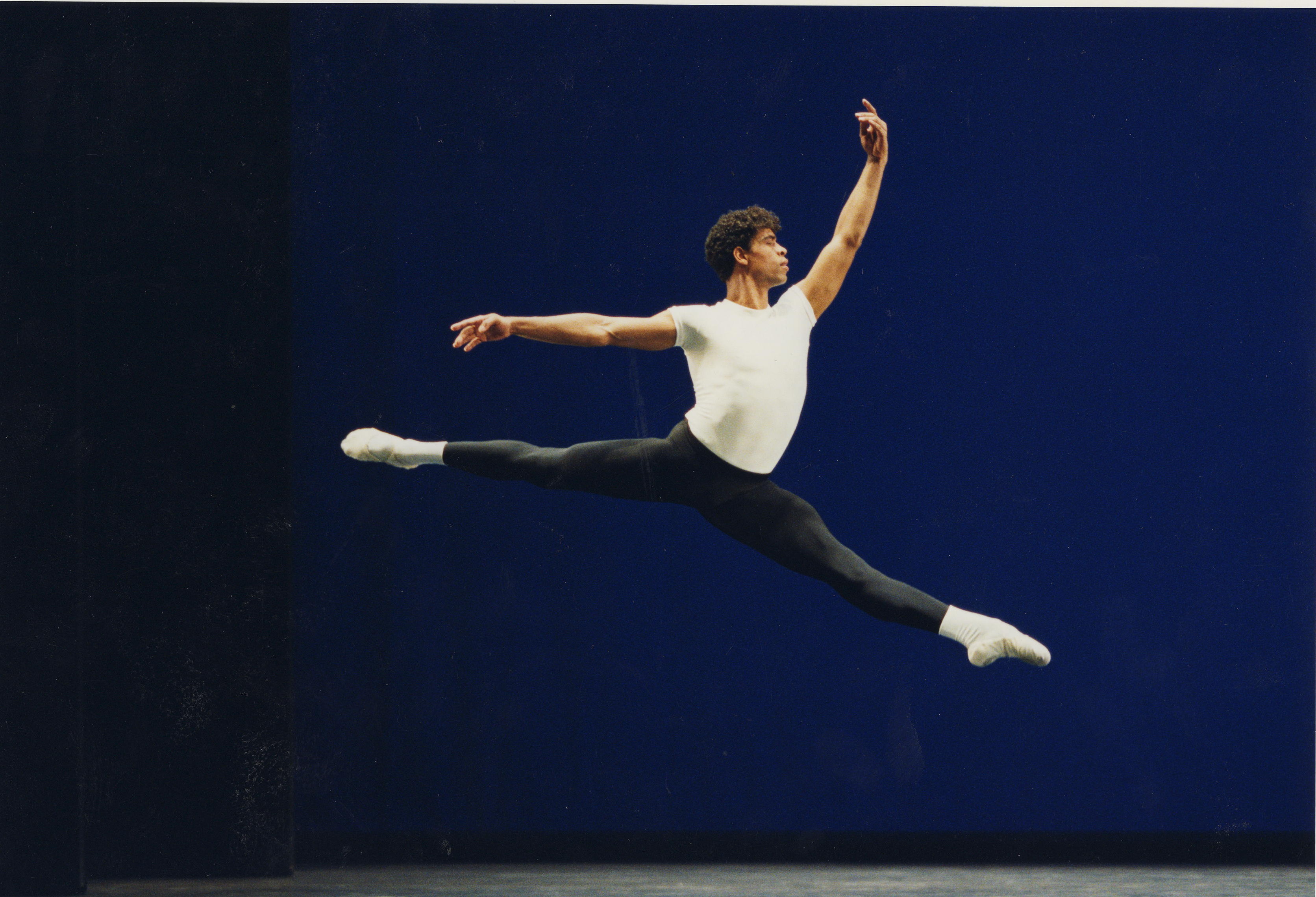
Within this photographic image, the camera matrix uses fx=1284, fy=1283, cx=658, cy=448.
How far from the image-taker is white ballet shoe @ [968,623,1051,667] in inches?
142

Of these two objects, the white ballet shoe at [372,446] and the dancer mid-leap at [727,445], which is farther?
the white ballet shoe at [372,446]

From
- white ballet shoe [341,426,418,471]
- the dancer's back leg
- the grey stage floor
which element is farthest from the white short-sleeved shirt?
the grey stage floor

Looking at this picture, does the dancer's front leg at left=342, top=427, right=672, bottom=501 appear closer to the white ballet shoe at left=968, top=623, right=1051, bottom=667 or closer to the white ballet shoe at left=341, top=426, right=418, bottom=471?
the white ballet shoe at left=341, top=426, right=418, bottom=471

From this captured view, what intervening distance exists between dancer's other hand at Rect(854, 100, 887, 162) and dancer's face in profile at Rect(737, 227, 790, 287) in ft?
1.33

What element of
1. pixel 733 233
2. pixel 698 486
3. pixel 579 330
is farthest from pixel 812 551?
pixel 733 233

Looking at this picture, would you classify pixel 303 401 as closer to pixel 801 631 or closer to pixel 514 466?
pixel 514 466

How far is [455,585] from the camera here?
203 inches

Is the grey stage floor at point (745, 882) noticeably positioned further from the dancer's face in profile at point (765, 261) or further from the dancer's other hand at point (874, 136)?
the dancer's other hand at point (874, 136)

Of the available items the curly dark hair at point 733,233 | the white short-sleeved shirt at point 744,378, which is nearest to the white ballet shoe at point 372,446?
the white short-sleeved shirt at point 744,378

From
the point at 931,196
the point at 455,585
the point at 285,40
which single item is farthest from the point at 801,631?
the point at 285,40

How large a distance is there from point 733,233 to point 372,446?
1397 millimetres

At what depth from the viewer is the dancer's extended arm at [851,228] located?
4082 mm

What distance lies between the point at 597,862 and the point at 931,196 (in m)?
2.99

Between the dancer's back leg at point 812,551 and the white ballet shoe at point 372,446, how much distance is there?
1083mm
